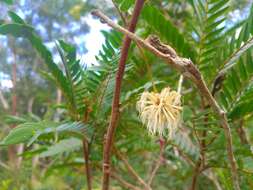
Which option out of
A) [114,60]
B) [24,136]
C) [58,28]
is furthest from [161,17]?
[58,28]

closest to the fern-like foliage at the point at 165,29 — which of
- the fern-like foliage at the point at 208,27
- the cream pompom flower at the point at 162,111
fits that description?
the fern-like foliage at the point at 208,27

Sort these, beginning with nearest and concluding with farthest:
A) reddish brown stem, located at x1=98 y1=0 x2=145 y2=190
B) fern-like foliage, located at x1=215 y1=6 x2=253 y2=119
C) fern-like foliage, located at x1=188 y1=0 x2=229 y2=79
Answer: reddish brown stem, located at x1=98 y1=0 x2=145 y2=190 < fern-like foliage, located at x1=215 y1=6 x2=253 y2=119 < fern-like foliage, located at x1=188 y1=0 x2=229 y2=79

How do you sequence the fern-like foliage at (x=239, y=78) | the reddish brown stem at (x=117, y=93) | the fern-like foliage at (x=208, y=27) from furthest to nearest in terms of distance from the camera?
the fern-like foliage at (x=208, y=27) → the fern-like foliage at (x=239, y=78) → the reddish brown stem at (x=117, y=93)

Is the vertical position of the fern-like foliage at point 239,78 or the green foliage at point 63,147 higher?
the fern-like foliage at point 239,78

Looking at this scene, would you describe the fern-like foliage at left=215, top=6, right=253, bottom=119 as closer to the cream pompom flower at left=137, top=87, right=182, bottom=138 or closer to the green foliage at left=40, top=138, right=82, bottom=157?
the cream pompom flower at left=137, top=87, right=182, bottom=138

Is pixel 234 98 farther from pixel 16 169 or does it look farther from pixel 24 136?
pixel 16 169

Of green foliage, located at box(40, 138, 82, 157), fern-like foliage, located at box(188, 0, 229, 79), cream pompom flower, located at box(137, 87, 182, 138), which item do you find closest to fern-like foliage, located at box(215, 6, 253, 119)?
fern-like foliage, located at box(188, 0, 229, 79)

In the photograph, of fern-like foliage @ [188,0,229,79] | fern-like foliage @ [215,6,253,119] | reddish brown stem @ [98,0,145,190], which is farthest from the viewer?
fern-like foliage @ [188,0,229,79]

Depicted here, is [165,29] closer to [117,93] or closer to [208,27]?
[208,27]

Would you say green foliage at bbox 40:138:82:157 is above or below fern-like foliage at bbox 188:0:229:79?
below

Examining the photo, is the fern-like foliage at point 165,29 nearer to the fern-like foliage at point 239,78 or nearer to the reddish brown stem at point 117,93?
the fern-like foliage at point 239,78

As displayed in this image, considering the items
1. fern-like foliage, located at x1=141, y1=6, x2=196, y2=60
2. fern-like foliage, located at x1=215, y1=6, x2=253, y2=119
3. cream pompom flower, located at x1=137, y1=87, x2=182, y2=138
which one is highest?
fern-like foliage, located at x1=141, y1=6, x2=196, y2=60
